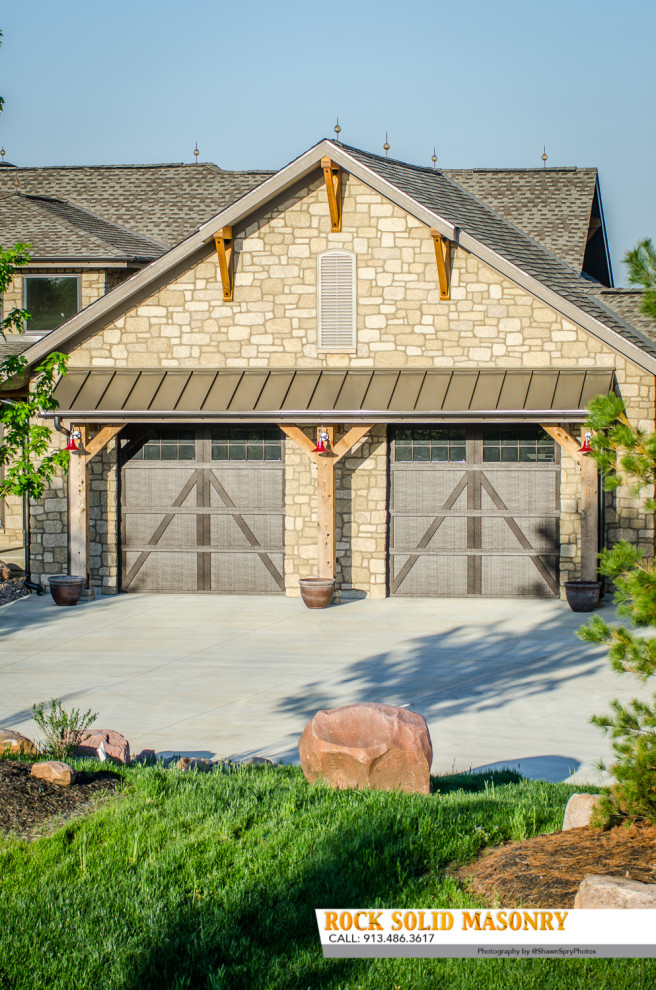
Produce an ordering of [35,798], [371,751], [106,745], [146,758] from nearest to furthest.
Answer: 1. [35,798]
2. [371,751]
3. [146,758]
4. [106,745]

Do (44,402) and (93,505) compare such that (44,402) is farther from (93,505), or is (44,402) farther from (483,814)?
(93,505)

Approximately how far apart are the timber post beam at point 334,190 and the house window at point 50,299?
5.88 m

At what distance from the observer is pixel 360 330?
18.6 meters

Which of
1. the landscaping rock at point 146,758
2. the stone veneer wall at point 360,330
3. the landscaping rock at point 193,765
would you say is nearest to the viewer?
the landscaping rock at point 193,765

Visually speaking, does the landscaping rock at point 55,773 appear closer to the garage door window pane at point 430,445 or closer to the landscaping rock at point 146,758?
the landscaping rock at point 146,758

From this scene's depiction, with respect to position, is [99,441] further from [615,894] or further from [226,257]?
[615,894]

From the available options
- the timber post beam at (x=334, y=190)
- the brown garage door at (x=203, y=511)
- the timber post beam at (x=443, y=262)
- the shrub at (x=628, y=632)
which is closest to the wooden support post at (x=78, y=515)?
the brown garage door at (x=203, y=511)

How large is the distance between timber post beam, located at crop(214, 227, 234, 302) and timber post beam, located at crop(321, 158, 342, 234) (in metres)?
1.67

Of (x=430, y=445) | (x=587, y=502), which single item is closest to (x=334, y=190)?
(x=430, y=445)

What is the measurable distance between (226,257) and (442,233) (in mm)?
3486

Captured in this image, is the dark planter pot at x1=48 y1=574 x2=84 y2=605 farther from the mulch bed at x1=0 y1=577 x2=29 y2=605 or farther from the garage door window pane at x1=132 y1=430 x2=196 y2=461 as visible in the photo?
the garage door window pane at x1=132 y1=430 x2=196 y2=461

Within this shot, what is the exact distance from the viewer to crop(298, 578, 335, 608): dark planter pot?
17.7m

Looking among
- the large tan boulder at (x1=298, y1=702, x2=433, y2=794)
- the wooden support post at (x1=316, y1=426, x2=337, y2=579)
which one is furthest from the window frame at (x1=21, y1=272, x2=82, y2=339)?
the large tan boulder at (x1=298, y1=702, x2=433, y2=794)

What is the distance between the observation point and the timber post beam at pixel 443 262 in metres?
17.8
